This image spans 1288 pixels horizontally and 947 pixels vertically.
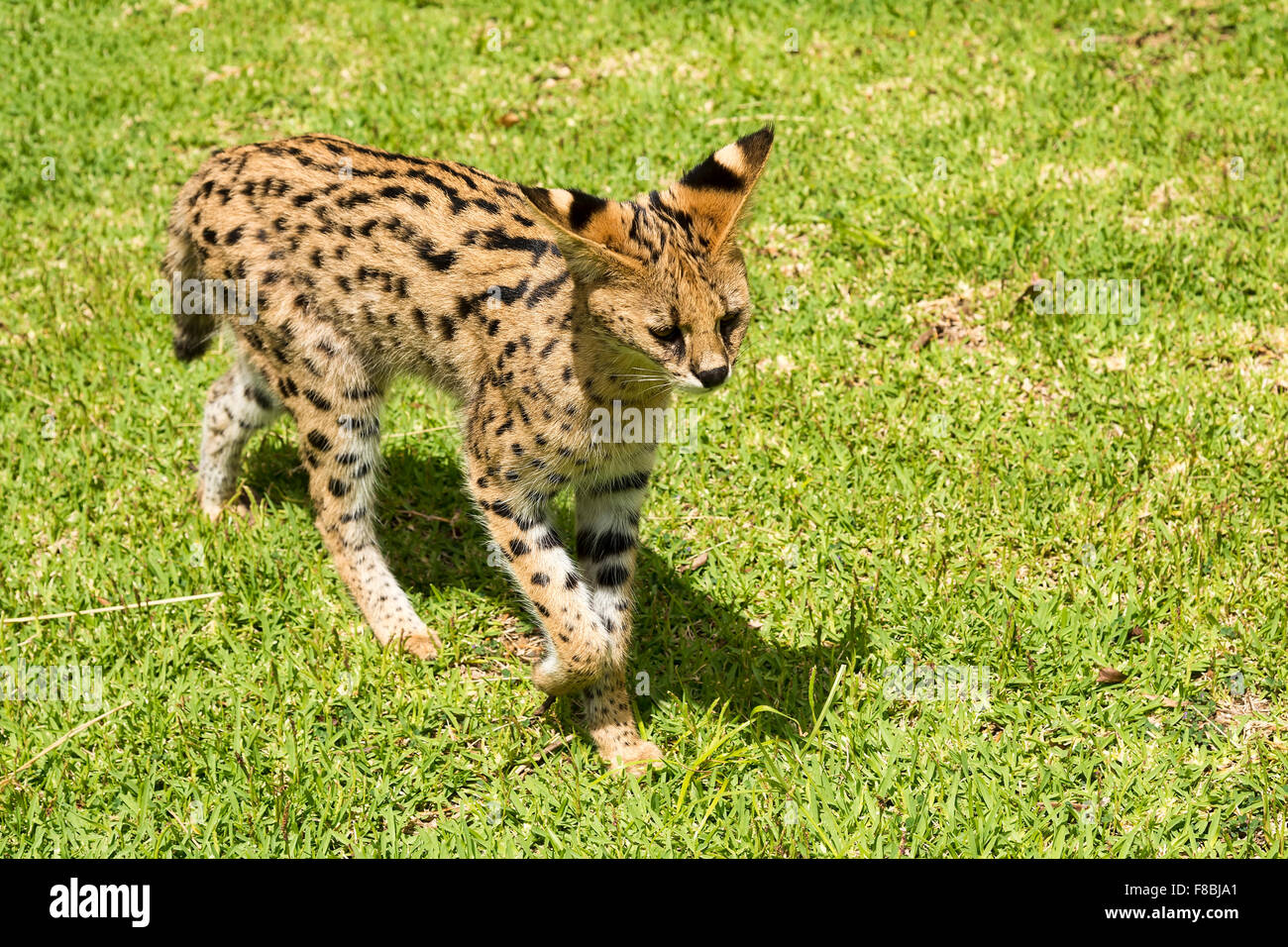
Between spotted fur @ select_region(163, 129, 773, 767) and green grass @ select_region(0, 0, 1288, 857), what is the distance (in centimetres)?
44

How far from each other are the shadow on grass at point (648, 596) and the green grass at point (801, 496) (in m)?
0.02

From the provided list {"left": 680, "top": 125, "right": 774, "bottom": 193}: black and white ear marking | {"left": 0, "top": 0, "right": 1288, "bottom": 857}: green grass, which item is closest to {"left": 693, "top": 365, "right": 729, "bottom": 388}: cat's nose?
{"left": 680, "top": 125, "right": 774, "bottom": 193}: black and white ear marking

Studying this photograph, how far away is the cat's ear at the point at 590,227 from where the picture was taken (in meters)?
3.92

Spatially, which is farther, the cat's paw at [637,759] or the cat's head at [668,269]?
the cat's paw at [637,759]

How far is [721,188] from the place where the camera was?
4258 mm

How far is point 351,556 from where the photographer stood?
5.49 m

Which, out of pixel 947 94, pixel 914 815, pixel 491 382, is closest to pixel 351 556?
pixel 491 382

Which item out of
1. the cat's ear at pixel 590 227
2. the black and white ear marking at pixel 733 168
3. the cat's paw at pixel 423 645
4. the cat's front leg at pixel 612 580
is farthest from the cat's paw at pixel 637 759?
the black and white ear marking at pixel 733 168

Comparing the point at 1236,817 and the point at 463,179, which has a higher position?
the point at 463,179

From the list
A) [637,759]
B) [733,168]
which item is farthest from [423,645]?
[733,168]

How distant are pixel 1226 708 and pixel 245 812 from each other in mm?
3606

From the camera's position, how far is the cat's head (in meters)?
3.99

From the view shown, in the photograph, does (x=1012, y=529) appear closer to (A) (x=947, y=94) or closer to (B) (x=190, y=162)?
(A) (x=947, y=94)

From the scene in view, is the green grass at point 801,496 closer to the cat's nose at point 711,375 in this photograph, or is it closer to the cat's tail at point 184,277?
the cat's tail at point 184,277
